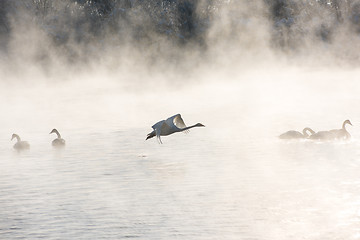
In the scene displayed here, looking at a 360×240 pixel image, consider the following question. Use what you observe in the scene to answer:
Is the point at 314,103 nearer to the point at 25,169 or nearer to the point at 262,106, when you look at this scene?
the point at 262,106

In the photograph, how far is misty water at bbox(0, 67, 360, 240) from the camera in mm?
15703

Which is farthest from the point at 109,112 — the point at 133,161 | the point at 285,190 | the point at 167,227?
the point at 167,227

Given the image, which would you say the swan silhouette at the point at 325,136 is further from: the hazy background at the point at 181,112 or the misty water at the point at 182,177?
the misty water at the point at 182,177

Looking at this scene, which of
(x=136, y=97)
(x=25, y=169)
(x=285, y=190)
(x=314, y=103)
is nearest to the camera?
(x=285, y=190)

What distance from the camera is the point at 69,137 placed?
30.8 m

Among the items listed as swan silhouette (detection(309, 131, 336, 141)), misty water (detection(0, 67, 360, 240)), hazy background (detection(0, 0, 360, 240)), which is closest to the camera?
misty water (detection(0, 67, 360, 240))

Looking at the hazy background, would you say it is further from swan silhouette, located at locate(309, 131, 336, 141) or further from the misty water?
swan silhouette, located at locate(309, 131, 336, 141)

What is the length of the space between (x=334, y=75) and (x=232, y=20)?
13.4 meters

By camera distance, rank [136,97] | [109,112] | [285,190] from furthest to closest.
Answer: [136,97] < [109,112] < [285,190]

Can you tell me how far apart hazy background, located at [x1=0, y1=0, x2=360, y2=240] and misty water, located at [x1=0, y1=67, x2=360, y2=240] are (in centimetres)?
6

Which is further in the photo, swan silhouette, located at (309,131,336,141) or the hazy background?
swan silhouette, located at (309,131,336,141)

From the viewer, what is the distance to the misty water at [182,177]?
15.7 metres

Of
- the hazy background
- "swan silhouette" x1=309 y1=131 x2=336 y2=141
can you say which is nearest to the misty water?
the hazy background

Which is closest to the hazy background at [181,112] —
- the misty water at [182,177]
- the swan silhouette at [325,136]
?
the misty water at [182,177]
